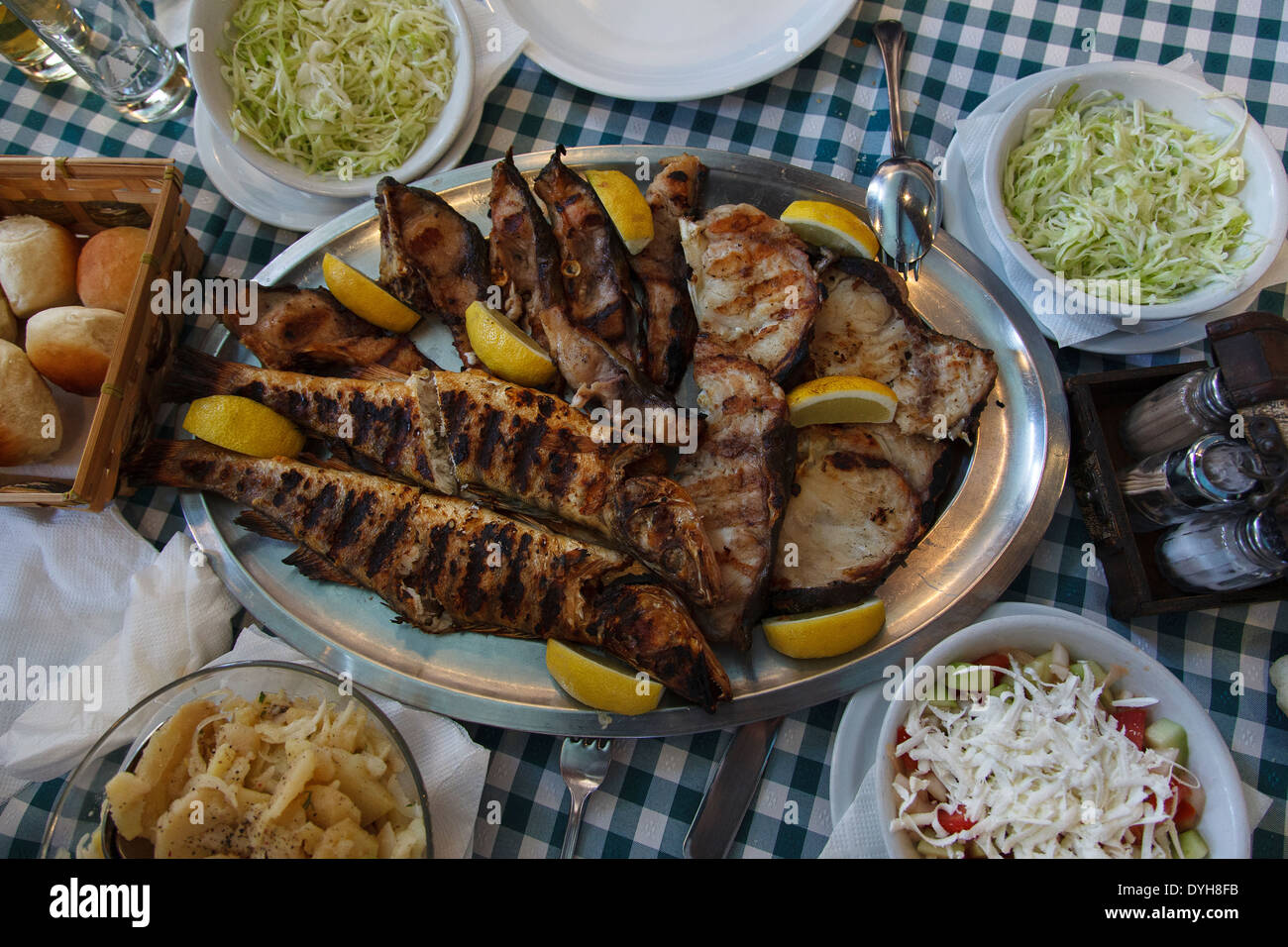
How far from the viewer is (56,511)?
115 inches

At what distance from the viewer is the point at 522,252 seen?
2.91 metres

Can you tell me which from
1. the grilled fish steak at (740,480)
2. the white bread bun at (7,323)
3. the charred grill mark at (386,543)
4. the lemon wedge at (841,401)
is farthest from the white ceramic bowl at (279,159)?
the lemon wedge at (841,401)

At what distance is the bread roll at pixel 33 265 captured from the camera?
2885 mm

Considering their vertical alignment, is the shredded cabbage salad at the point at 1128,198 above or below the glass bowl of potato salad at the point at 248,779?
above

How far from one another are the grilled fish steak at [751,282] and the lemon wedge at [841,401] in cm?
14

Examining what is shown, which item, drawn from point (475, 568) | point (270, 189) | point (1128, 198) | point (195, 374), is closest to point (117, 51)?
point (270, 189)

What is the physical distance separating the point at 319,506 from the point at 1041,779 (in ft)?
7.85

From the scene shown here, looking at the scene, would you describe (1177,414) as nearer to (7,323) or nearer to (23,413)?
(23,413)

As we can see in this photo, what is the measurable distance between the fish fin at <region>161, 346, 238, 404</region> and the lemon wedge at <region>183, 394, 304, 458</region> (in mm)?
74

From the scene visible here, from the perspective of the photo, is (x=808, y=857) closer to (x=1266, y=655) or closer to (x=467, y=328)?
(x=1266, y=655)

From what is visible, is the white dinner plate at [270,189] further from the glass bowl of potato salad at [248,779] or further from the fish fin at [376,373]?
the glass bowl of potato salad at [248,779]

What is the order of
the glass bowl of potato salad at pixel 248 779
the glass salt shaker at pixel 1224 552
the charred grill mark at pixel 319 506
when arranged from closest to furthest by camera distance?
the glass bowl of potato salad at pixel 248 779
the glass salt shaker at pixel 1224 552
the charred grill mark at pixel 319 506

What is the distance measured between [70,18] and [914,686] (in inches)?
158

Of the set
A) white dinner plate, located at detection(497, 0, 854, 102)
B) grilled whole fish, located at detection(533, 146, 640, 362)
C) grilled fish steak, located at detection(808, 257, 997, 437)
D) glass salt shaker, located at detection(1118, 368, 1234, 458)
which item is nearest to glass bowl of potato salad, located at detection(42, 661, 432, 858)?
grilled whole fish, located at detection(533, 146, 640, 362)
